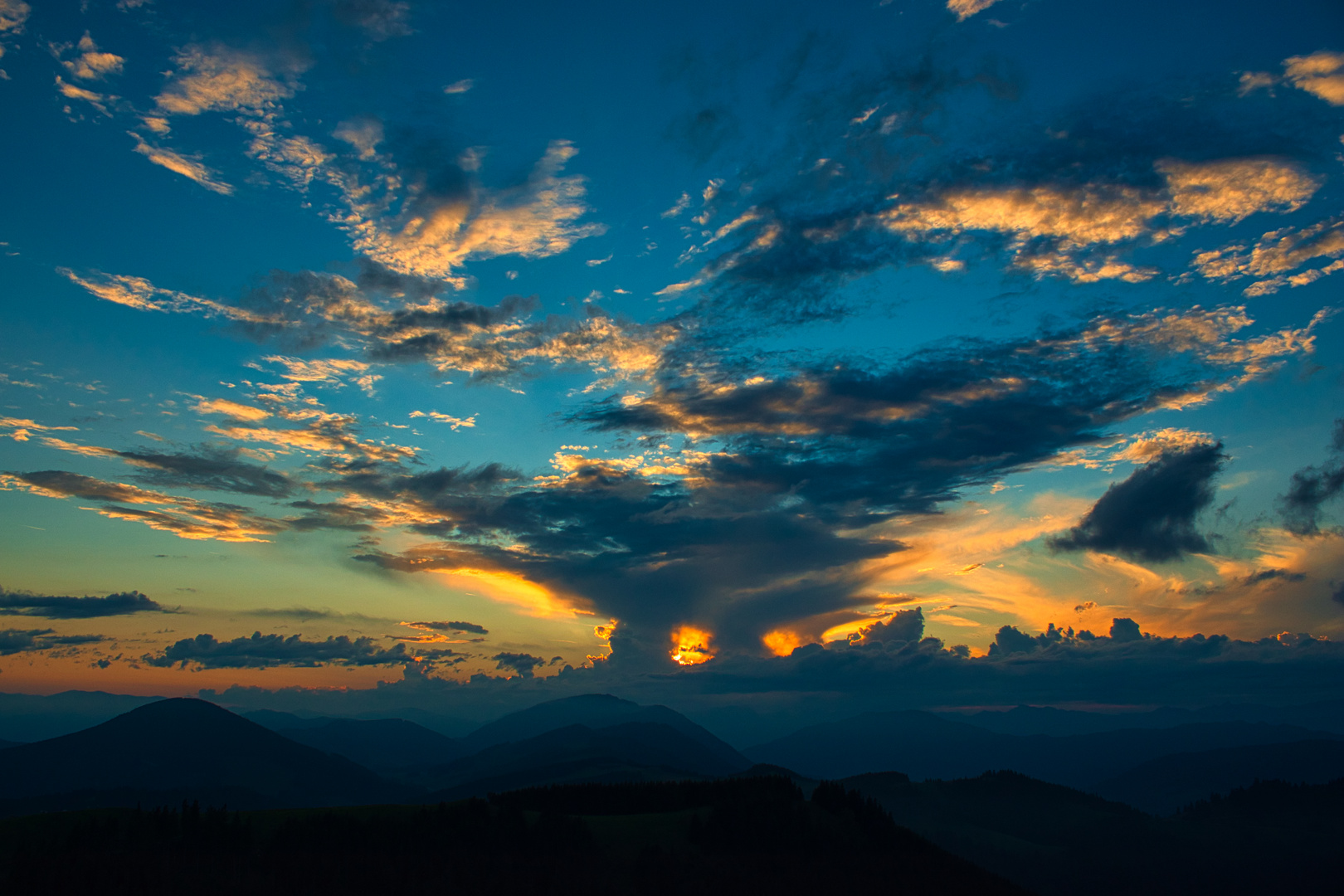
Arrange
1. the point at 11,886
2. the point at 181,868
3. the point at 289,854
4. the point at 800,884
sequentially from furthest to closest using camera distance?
the point at 800,884
the point at 289,854
the point at 181,868
the point at 11,886

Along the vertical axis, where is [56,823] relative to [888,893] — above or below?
above

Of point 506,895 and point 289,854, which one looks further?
point 289,854

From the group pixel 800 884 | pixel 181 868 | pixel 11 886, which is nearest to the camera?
pixel 11 886

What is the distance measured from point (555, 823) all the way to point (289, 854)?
6312cm

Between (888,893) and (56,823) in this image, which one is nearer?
(56,823)

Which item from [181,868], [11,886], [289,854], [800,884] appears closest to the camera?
[11,886]

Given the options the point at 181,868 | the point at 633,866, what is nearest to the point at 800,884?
the point at 633,866

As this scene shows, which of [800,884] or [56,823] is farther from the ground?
[56,823]

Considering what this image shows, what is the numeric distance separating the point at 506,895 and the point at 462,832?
40.7 m

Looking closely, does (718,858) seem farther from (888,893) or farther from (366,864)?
(366,864)

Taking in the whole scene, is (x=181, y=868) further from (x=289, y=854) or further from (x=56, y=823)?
(x=56, y=823)

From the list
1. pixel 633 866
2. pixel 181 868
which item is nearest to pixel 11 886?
pixel 181 868

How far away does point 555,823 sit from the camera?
195000 mm

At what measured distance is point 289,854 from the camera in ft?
572
